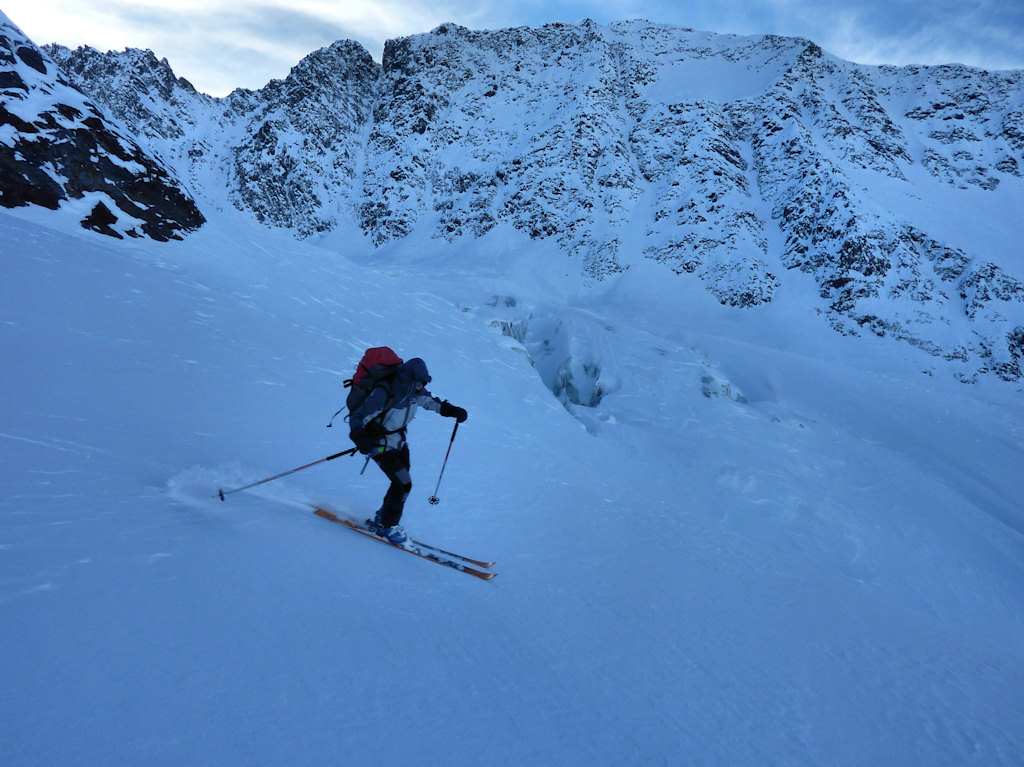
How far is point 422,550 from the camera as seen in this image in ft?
14.7

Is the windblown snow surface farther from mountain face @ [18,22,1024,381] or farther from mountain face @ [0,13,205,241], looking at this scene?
mountain face @ [18,22,1024,381]

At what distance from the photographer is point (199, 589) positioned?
2.75m

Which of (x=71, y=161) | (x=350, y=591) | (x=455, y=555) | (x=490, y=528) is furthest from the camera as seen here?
(x=71, y=161)

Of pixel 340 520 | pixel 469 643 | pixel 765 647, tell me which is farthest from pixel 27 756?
pixel 765 647

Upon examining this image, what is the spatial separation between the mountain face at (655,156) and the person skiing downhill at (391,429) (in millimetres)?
44075

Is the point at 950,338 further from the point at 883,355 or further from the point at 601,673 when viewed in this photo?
the point at 601,673

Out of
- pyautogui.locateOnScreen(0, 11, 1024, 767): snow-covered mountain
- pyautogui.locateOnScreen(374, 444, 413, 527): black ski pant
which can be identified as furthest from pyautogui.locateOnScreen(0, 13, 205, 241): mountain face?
pyautogui.locateOnScreen(374, 444, 413, 527): black ski pant

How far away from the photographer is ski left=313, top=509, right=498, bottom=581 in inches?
166

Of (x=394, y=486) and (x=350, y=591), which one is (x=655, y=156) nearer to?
(x=394, y=486)

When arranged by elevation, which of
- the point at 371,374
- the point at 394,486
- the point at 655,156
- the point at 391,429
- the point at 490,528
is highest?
the point at 655,156

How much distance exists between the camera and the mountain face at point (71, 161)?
38.6 feet

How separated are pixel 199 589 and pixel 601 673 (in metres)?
2.45

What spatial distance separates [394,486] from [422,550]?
0.67 m

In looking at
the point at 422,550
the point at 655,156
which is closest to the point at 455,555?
the point at 422,550
